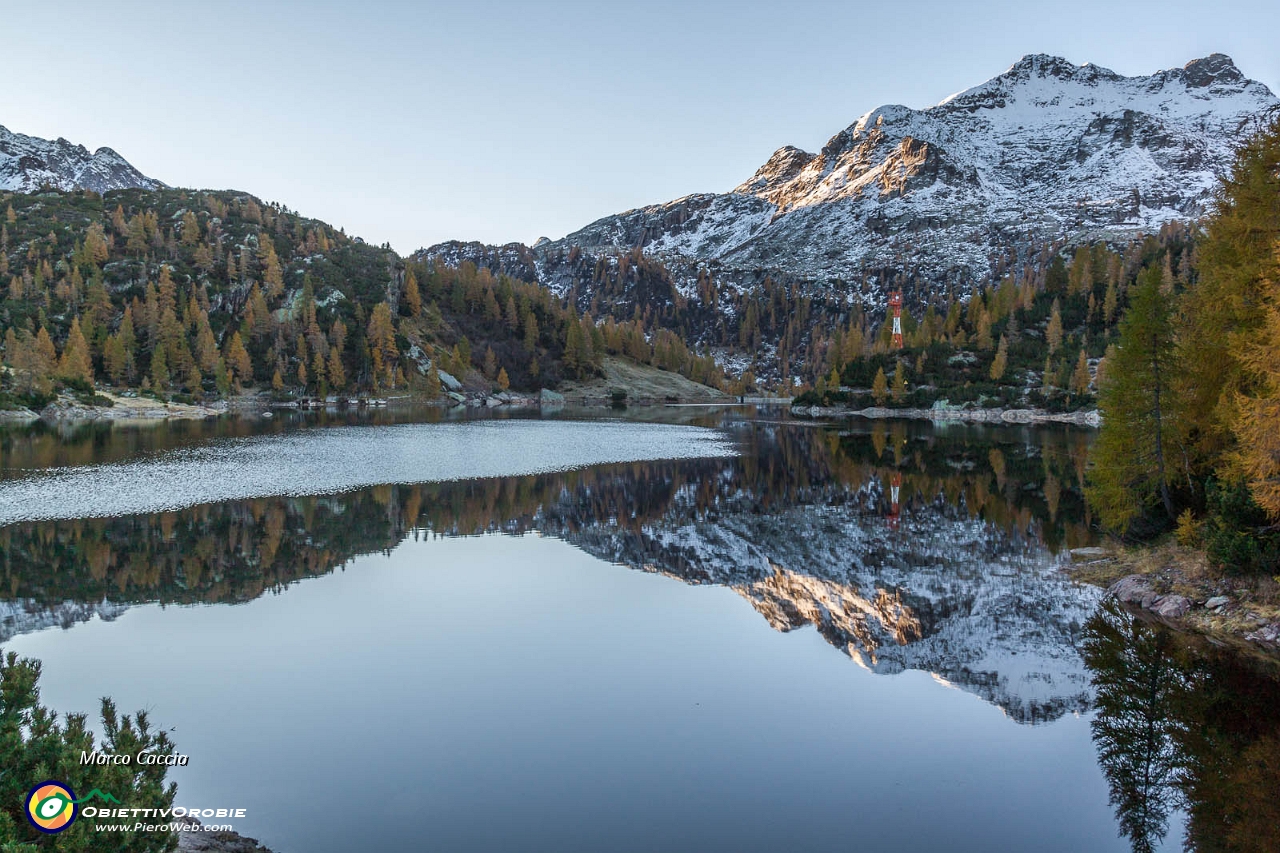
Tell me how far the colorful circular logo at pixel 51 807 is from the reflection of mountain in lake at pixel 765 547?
53.2 ft

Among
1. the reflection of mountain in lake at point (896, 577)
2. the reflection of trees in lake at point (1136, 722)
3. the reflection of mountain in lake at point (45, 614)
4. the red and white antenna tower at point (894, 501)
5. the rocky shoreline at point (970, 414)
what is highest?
the reflection of mountain in lake at point (45, 614)

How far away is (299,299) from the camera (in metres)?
178

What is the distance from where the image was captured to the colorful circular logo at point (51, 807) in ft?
23.4

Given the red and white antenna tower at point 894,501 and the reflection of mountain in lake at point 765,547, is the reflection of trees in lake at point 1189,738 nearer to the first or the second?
the reflection of mountain in lake at point 765,547

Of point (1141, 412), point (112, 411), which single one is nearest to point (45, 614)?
point (1141, 412)

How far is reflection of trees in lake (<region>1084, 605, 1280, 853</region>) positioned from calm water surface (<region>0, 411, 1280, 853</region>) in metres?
0.08

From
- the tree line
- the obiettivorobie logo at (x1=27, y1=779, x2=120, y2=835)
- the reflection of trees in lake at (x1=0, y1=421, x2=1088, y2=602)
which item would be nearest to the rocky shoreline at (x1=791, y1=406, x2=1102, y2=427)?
the reflection of trees in lake at (x1=0, y1=421, x2=1088, y2=602)

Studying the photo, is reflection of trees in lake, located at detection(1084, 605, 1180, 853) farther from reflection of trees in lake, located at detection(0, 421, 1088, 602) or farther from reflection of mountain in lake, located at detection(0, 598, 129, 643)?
reflection of mountain in lake, located at detection(0, 598, 129, 643)

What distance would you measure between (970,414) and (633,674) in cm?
13295

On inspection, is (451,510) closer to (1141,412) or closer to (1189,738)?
(1141,412)

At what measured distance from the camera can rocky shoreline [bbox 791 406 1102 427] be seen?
119 metres

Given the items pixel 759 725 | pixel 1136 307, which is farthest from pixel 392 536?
pixel 1136 307

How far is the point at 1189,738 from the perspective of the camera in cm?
1441

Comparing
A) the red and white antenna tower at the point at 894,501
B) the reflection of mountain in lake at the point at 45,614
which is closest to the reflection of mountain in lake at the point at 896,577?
the red and white antenna tower at the point at 894,501
